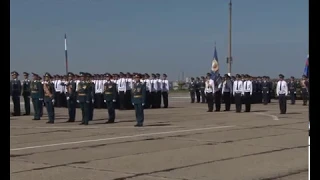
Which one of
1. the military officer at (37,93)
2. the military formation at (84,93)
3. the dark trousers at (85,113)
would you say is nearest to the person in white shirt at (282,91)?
the military formation at (84,93)

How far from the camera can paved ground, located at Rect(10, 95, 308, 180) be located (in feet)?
25.3

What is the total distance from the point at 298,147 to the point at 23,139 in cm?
676

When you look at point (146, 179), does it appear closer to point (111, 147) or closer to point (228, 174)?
point (228, 174)

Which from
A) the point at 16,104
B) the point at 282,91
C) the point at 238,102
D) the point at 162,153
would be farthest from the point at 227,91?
the point at 162,153

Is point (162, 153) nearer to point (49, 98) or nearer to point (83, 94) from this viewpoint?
point (83, 94)

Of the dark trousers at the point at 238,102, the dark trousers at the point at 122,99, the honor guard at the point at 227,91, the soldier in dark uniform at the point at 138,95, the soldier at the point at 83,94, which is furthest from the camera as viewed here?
the dark trousers at the point at 122,99

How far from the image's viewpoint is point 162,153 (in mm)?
10000

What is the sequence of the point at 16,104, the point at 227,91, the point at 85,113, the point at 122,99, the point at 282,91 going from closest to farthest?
1. the point at 85,113
2. the point at 282,91
3. the point at 16,104
4. the point at 227,91
5. the point at 122,99

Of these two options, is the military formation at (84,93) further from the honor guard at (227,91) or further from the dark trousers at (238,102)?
the dark trousers at (238,102)

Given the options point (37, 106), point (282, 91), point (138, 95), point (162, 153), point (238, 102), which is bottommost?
point (162, 153)

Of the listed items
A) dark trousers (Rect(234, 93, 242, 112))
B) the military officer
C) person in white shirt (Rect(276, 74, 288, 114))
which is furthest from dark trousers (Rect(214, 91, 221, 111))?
the military officer

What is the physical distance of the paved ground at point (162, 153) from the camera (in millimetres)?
7719

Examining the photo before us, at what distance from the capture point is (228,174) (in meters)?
7.62
